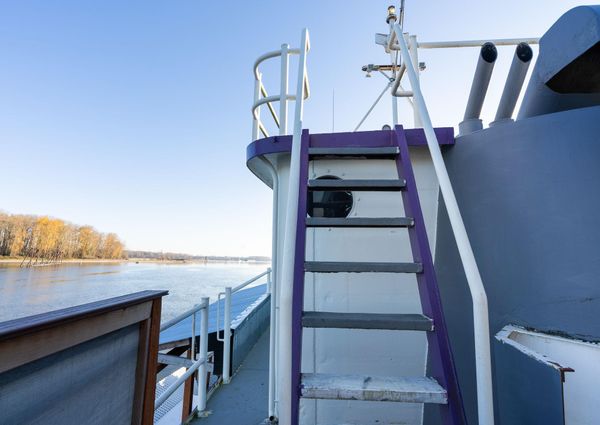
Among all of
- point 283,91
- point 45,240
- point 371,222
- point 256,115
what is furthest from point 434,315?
point 45,240

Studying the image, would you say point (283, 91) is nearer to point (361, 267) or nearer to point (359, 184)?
point (359, 184)

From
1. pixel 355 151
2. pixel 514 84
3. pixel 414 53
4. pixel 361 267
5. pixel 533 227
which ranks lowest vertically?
pixel 361 267

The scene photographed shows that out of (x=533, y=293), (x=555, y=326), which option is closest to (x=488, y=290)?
(x=533, y=293)

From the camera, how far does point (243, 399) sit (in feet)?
9.44

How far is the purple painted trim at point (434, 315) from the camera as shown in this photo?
1009 millimetres

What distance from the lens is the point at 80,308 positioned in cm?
98

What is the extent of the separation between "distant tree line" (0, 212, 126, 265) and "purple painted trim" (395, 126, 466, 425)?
64.9 meters

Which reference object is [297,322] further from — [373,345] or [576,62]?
[576,62]

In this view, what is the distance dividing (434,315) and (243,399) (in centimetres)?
253

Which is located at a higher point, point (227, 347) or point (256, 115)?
point (256, 115)

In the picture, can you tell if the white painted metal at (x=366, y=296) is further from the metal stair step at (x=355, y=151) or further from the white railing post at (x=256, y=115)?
the white railing post at (x=256, y=115)

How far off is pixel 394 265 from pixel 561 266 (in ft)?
2.64

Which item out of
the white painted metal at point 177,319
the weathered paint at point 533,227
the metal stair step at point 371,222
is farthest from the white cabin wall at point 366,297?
the white painted metal at point 177,319

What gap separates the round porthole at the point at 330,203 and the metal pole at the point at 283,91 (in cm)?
61
